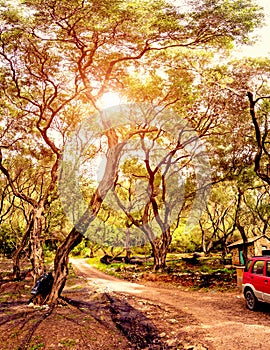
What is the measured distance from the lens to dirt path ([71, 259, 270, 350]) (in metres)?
7.90

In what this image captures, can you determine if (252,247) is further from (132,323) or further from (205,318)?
(132,323)

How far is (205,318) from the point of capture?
34.3 feet

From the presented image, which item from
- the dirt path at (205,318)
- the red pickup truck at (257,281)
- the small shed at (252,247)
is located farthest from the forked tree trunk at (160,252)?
the red pickup truck at (257,281)

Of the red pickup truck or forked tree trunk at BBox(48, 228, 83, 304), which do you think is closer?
the red pickup truck

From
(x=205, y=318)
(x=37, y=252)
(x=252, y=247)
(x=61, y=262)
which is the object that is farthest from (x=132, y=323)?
(x=252, y=247)

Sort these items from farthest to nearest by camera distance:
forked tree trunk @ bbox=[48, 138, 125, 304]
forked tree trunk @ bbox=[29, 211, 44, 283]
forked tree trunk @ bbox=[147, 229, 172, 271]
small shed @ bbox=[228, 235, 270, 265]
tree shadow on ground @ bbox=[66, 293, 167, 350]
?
small shed @ bbox=[228, 235, 270, 265]
forked tree trunk @ bbox=[147, 229, 172, 271]
forked tree trunk @ bbox=[29, 211, 44, 283]
forked tree trunk @ bbox=[48, 138, 125, 304]
tree shadow on ground @ bbox=[66, 293, 167, 350]

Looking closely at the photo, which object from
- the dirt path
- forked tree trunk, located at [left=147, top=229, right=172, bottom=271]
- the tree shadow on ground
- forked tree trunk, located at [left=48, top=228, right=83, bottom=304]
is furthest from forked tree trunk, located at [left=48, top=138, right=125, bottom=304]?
forked tree trunk, located at [left=147, top=229, right=172, bottom=271]

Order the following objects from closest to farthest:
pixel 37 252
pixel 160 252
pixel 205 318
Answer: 1. pixel 205 318
2. pixel 37 252
3. pixel 160 252

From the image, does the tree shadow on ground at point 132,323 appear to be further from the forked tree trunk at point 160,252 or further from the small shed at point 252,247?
the small shed at point 252,247

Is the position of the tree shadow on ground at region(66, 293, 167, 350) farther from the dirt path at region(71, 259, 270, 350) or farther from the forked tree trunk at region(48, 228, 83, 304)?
the forked tree trunk at region(48, 228, 83, 304)

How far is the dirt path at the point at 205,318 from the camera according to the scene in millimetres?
7899

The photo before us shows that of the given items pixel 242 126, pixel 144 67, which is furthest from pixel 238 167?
pixel 144 67

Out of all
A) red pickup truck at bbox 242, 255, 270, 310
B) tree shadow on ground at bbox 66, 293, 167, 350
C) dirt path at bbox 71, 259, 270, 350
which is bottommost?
tree shadow on ground at bbox 66, 293, 167, 350

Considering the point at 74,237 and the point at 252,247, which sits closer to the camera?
the point at 74,237
